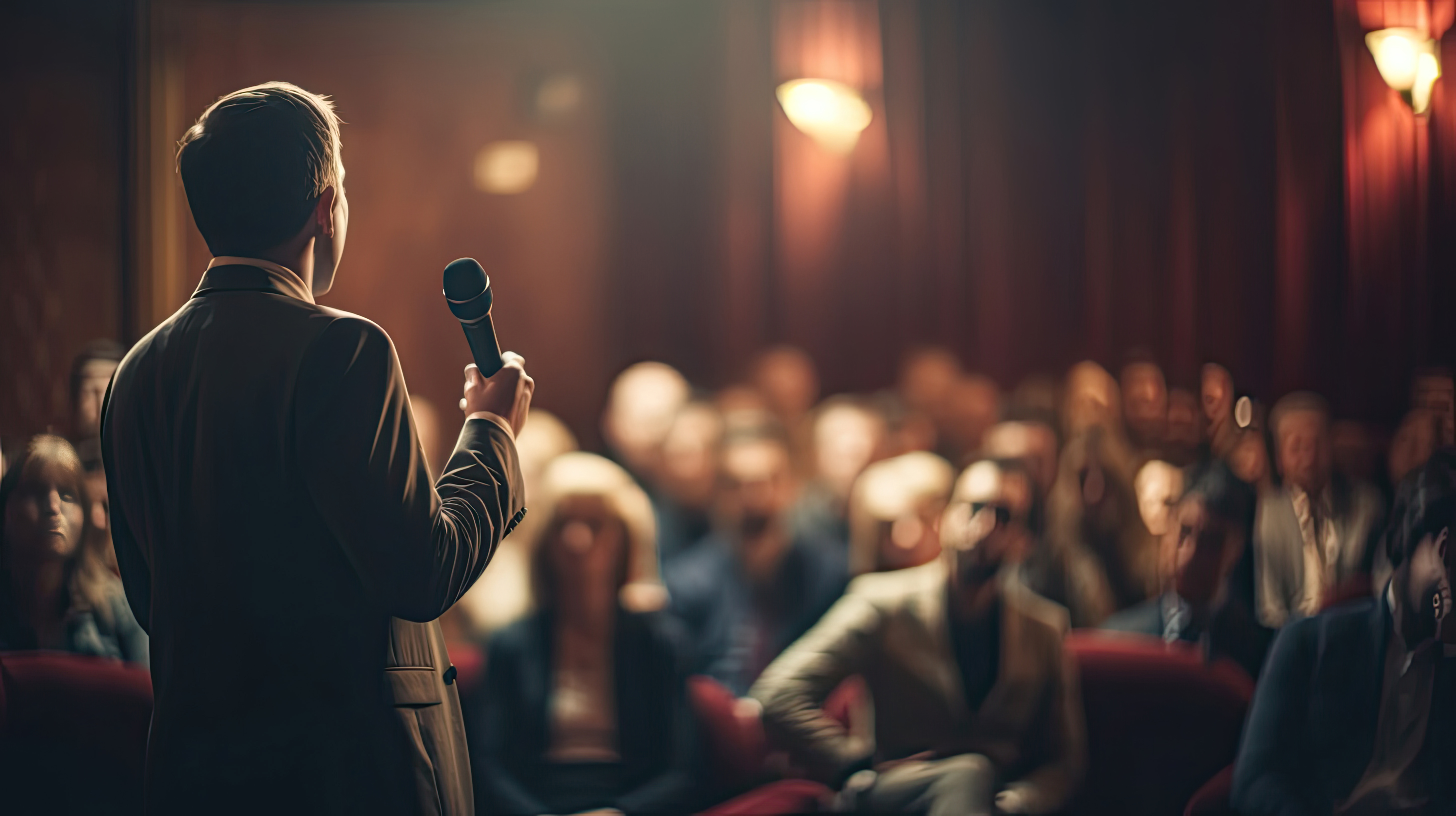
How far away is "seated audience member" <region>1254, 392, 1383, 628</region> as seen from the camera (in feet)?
8.42

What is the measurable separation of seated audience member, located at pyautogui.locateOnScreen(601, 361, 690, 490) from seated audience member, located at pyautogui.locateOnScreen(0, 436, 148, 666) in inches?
44.1

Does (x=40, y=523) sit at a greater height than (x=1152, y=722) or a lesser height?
greater

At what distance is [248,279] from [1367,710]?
7.90 feet

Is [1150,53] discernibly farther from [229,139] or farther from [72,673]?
[72,673]

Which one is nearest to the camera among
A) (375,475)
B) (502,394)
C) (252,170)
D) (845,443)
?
(375,475)

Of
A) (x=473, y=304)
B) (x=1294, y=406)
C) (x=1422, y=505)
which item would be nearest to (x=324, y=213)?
(x=473, y=304)

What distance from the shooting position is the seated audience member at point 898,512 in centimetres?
250

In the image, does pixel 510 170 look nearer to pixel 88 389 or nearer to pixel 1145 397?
pixel 88 389

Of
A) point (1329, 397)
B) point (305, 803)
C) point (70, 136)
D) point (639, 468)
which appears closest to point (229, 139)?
point (305, 803)

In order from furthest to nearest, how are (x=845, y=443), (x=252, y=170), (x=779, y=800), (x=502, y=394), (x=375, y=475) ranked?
(x=845, y=443) → (x=779, y=800) → (x=502, y=394) → (x=252, y=170) → (x=375, y=475)

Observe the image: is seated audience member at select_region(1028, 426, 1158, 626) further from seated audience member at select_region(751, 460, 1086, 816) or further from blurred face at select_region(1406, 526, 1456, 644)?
blurred face at select_region(1406, 526, 1456, 644)

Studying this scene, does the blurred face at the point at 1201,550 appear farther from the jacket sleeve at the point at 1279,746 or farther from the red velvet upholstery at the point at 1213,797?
the red velvet upholstery at the point at 1213,797

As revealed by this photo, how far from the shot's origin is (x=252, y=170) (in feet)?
4.24

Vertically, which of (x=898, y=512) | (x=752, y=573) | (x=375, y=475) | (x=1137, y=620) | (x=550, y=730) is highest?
(x=375, y=475)
